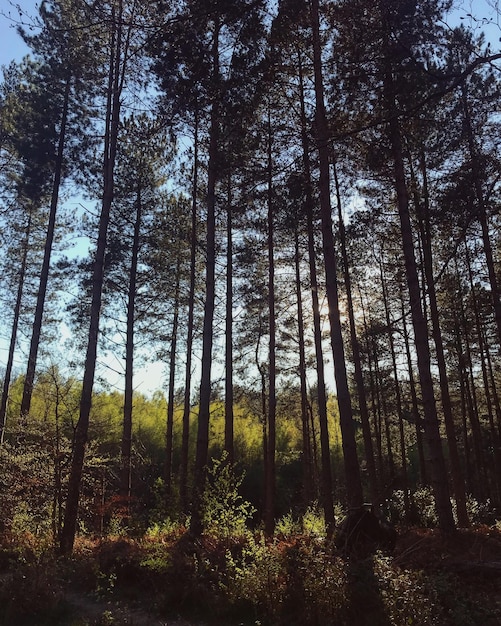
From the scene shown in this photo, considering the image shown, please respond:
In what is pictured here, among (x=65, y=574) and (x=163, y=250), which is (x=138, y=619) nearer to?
(x=65, y=574)

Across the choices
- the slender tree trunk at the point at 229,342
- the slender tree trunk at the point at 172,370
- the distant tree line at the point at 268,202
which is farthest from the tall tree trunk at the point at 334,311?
the slender tree trunk at the point at 172,370

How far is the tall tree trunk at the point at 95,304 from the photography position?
9.27m

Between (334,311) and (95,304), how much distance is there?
548cm

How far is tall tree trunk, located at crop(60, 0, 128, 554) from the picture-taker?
927 cm

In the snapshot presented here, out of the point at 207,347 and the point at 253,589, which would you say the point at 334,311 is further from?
the point at 253,589

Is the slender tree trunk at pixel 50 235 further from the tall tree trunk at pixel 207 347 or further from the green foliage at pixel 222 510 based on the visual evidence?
the green foliage at pixel 222 510

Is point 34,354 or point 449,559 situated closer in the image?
point 449,559

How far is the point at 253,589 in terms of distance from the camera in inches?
229

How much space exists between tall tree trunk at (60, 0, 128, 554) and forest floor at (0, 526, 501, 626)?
48.4 inches

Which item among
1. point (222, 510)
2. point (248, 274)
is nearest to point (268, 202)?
point (248, 274)

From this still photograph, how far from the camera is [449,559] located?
25.6 feet

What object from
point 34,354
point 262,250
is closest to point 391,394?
point 262,250

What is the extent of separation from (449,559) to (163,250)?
13312 millimetres

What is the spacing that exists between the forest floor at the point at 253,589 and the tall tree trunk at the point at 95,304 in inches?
48.4
